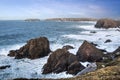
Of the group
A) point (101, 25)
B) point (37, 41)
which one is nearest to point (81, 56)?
point (37, 41)

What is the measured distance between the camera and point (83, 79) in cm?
1377

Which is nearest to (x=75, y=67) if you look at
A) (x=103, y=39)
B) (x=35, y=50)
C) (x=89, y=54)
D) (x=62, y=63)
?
(x=62, y=63)

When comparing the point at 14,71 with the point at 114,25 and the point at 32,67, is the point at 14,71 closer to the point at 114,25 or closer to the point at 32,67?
the point at 32,67

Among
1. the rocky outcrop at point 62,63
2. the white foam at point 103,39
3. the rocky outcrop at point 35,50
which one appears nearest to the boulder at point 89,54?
the rocky outcrop at point 62,63

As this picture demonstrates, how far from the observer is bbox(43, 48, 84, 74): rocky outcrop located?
103ft

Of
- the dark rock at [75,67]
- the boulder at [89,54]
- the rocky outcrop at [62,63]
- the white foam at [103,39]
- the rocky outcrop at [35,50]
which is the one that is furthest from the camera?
the white foam at [103,39]

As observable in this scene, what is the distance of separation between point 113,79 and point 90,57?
2409 centimetres

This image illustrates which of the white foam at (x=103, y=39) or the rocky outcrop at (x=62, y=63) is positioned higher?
the rocky outcrop at (x=62, y=63)

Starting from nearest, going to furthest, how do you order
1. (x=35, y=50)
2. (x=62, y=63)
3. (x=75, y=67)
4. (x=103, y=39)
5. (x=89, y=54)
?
1. (x=75, y=67)
2. (x=62, y=63)
3. (x=89, y=54)
4. (x=35, y=50)
5. (x=103, y=39)

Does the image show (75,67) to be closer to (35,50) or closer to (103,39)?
(35,50)

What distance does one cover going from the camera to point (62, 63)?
1314 inches

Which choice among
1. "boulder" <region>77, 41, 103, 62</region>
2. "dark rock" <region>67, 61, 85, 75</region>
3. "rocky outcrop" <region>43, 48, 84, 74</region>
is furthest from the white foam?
"dark rock" <region>67, 61, 85, 75</region>

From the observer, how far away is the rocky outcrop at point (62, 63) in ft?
103

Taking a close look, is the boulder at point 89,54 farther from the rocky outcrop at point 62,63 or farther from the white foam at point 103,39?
the white foam at point 103,39
